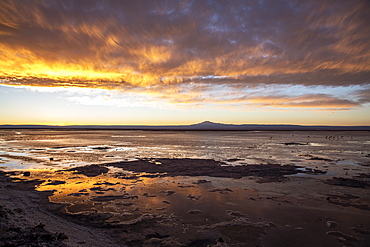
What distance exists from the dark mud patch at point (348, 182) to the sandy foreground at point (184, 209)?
0.19 feet

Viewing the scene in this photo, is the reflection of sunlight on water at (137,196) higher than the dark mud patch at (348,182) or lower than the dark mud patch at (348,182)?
lower

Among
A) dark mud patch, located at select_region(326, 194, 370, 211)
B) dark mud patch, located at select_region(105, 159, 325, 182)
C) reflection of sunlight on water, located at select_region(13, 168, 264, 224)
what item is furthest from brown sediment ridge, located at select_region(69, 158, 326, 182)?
dark mud patch, located at select_region(326, 194, 370, 211)

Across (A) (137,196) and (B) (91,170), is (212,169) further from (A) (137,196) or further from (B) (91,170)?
(B) (91,170)

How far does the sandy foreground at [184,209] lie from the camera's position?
692 cm

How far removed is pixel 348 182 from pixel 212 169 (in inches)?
352

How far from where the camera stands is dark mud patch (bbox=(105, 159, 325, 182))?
16.1 m

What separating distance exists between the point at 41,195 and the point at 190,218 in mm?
A: 7712

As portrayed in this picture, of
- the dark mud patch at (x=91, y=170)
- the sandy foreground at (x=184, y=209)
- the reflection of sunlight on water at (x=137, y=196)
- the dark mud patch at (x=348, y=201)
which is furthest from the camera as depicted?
the dark mud patch at (x=91, y=170)

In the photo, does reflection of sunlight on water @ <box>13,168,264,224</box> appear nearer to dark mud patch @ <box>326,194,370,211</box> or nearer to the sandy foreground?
the sandy foreground

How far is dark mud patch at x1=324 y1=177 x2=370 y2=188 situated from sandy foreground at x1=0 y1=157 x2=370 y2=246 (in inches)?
2.3

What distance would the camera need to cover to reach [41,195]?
11.0m

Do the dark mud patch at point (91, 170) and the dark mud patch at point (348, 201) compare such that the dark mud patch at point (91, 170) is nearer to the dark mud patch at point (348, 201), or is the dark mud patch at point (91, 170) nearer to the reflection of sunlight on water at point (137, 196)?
the reflection of sunlight on water at point (137, 196)

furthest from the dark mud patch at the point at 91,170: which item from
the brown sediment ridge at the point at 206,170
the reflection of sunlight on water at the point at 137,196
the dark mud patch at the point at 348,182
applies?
the dark mud patch at the point at 348,182

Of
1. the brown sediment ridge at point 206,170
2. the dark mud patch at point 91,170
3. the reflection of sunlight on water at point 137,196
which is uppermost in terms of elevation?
the brown sediment ridge at point 206,170
